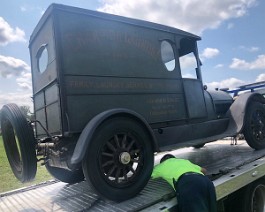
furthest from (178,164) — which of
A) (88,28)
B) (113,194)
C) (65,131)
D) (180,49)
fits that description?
(180,49)

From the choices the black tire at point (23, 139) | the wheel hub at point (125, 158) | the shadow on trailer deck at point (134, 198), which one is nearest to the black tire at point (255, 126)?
the shadow on trailer deck at point (134, 198)

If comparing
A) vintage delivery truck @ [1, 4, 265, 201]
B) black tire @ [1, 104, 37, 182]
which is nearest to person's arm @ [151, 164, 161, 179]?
vintage delivery truck @ [1, 4, 265, 201]

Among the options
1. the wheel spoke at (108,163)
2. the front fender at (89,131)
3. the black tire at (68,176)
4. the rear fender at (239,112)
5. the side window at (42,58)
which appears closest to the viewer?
the front fender at (89,131)

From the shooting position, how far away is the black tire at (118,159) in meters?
3.44

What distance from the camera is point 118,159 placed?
12.0ft

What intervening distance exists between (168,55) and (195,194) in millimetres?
2327

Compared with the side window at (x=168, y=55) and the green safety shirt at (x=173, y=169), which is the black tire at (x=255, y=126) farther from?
the green safety shirt at (x=173, y=169)

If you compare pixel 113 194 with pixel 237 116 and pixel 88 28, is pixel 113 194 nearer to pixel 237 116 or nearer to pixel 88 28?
pixel 88 28

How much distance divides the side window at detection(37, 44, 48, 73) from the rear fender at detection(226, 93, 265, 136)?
10.9 ft

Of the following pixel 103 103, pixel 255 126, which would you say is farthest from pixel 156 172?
pixel 255 126

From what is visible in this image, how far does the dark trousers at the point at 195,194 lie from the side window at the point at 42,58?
2418 mm

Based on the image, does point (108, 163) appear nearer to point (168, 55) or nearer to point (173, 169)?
point (173, 169)

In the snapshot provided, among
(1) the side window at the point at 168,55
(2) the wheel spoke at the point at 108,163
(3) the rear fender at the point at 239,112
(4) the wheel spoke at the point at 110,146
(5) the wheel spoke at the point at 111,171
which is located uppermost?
(1) the side window at the point at 168,55

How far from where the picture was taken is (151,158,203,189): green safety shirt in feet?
11.8
